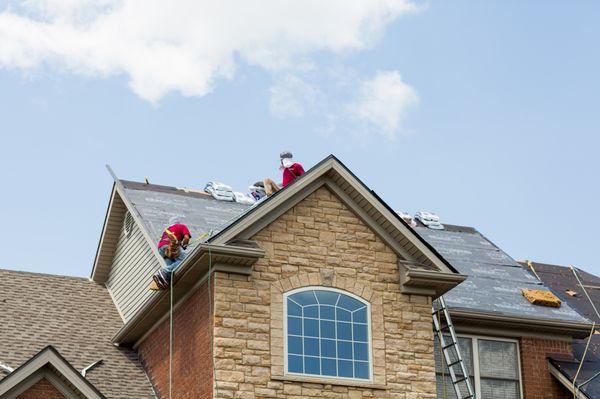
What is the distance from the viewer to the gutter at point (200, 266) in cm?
2116

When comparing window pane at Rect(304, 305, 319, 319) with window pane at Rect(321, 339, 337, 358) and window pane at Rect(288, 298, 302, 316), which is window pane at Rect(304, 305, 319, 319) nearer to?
window pane at Rect(288, 298, 302, 316)

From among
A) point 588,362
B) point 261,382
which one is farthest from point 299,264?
point 588,362

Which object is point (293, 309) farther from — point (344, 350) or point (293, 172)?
point (293, 172)

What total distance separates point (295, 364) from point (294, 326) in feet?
2.16

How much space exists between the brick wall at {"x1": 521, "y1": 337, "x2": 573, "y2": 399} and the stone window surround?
13.5 feet

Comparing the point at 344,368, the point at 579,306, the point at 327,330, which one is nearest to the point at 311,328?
the point at 327,330

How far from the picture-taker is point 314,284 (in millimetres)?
21906

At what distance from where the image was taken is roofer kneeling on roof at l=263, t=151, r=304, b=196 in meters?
23.5

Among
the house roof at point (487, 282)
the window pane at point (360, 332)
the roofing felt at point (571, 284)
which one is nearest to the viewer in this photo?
the window pane at point (360, 332)

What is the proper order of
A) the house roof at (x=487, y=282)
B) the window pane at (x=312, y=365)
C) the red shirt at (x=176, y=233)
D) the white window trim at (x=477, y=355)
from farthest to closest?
the house roof at (x=487, y=282) < the white window trim at (x=477, y=355) < the red shirt at (x=176, y=233) < the window pane at (x=312, y=365)

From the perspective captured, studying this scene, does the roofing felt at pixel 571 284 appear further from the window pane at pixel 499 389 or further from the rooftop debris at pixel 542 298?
the window pane at pixel 499 389

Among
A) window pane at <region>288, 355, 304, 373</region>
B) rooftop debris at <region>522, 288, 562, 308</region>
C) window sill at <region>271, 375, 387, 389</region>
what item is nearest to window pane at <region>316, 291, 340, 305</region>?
window pane at <region>288, 355, 304, 373</region>

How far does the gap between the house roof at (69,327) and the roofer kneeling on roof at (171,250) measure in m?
2.25

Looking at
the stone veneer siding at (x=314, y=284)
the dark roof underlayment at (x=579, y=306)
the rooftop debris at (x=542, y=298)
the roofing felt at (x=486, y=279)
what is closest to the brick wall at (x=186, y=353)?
the stone veneer siding at (x=314, y=284)
